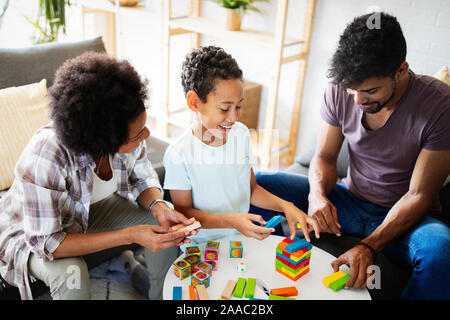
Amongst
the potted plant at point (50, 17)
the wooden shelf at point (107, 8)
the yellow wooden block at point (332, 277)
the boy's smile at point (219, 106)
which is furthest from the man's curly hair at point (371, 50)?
the potted plant at point (50, 17)

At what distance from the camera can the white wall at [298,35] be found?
2.18 m

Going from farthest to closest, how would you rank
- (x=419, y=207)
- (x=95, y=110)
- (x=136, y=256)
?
(x=136, y=256) → (x=419, y=207) → (x=95, y=110)

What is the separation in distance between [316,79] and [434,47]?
0.66 meters

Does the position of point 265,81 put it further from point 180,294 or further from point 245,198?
point 180,294

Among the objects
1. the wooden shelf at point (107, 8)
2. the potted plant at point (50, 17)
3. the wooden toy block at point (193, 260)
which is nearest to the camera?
the wooden toy block at point (193, 260)

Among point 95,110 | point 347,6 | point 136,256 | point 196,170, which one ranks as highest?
point 347,6

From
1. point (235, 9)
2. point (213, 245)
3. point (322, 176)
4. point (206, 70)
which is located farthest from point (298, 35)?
point (213, 245)

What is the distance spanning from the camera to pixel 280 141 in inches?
111

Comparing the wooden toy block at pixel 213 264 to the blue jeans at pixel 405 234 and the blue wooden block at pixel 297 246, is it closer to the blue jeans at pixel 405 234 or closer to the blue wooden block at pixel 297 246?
the blue wooden block at pixel 297 246

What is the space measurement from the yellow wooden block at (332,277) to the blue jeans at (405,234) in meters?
0.30

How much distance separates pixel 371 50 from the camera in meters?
1.36

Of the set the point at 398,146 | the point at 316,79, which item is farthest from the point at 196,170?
the point at 316,79

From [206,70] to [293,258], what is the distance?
61 cm

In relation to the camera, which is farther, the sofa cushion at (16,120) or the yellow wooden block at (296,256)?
the sofa cushion at (16,120)
